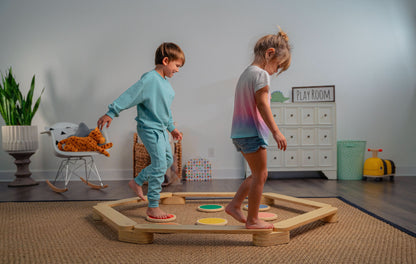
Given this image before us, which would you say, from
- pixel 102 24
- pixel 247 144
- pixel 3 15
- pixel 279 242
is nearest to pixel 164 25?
pixel 102 24

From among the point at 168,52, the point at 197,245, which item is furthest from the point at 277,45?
the point at 197,245

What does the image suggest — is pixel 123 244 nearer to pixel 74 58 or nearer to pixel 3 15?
pixel 74 58

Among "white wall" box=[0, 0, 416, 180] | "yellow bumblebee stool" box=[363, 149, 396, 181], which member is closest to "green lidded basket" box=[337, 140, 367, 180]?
"yellow bumblebee stool" box=[363, 149, 396, 181]

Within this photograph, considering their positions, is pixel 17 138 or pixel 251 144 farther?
pixel 17 138

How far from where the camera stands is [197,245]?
5.04 feet

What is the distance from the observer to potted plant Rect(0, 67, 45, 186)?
11.7 feet

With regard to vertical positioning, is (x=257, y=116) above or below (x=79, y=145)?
above

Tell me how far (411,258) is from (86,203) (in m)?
2.09

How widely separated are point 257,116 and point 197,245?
65cm

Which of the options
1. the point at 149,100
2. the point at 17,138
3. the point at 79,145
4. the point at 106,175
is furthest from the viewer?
the point at 106,175

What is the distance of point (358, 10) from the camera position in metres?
4.21

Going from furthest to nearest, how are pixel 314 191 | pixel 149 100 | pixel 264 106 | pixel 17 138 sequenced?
pixel 17 138 < pixel 314 191 < pixel 149 100 < pixel 264 106

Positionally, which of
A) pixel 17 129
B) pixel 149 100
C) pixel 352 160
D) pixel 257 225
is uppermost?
pixel 149 100

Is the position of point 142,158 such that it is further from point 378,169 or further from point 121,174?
point 378,169
